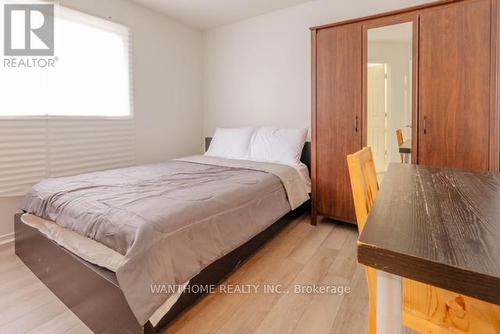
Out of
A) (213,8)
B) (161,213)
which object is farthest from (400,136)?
(213,8)

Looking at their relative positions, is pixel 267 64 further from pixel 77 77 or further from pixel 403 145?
pixel 77 77

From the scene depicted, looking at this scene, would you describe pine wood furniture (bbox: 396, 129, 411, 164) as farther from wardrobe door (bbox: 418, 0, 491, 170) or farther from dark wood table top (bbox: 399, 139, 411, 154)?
wardrobe door (bbox: 418, 0, 491, 170)

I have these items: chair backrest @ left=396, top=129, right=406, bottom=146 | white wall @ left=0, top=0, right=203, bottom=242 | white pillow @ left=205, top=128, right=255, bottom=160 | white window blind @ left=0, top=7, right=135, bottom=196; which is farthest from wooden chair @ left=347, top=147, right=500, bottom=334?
white wall @ left=0, top=0, right=203, bottom=242

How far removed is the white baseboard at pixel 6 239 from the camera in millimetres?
2334

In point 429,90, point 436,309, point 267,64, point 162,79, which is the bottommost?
point 436,309

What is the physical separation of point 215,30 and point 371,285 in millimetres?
3954

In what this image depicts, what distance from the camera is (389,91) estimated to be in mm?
2365

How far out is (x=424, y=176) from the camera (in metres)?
1.20

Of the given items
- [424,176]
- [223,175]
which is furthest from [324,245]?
[424,176]

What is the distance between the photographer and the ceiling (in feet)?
10.3

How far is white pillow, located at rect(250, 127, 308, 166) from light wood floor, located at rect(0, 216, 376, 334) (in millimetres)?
1048

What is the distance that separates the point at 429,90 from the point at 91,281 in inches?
102

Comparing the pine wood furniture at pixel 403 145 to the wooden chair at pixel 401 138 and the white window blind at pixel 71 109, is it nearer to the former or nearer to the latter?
the wooden chair at pixel 401 138

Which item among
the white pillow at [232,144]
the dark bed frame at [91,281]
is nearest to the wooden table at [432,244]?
the dark bed frame at [91,281]
